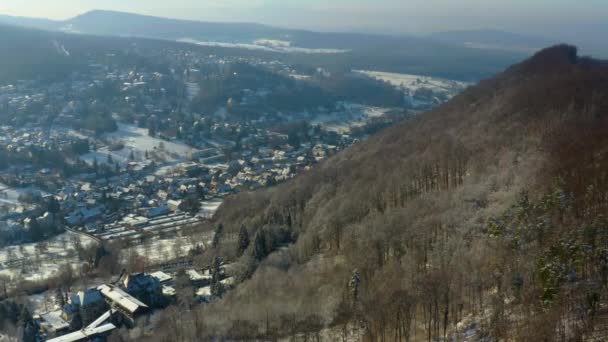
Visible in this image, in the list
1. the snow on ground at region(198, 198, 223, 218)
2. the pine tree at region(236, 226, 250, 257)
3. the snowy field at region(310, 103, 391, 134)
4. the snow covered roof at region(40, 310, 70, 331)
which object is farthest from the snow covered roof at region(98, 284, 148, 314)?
the snowy field at region(310, 103, 391, 134)

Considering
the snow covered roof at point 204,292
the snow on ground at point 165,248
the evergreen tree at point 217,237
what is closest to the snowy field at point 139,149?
the snow on ground at point 165,248

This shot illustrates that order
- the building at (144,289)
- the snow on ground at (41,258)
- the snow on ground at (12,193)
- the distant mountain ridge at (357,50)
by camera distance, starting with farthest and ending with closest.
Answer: the distant mountain ridge at (357,50), the snow on ground at (12,193), the snow on ground at (41,258), the building at (144,289)

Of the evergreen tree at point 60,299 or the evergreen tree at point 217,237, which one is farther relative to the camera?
the evergreen tree at point 217,237

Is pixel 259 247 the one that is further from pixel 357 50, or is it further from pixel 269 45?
pixel 269 45

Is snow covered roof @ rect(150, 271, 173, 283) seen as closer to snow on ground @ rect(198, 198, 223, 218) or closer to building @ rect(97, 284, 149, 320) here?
building @ rect(97, 284, 149, 320)

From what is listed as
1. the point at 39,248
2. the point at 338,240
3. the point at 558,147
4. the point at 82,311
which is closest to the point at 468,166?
the point at 558,147

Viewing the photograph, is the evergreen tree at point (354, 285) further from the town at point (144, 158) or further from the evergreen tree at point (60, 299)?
the evergreen tree at point (60, 299)
